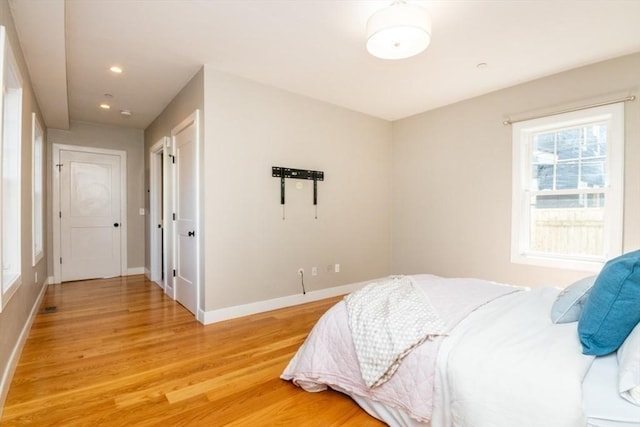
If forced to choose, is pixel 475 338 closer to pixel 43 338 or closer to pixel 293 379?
pixel 293 379

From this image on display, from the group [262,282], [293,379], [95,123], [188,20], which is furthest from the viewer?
[95,123]

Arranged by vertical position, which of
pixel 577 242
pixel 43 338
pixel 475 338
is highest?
pixel 577 242

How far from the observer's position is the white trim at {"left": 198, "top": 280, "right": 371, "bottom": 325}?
322 centimetres

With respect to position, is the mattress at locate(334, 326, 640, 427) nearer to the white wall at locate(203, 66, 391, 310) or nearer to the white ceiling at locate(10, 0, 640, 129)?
the white ceiling at locate(10, 0, 640, 129)

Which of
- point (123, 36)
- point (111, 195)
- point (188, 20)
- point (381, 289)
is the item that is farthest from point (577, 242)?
point (111, 195)

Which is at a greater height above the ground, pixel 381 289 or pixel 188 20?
pixel 188 20

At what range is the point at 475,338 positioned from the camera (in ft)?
4.71

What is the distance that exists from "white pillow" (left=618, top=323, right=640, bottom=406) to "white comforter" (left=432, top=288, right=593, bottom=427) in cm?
10

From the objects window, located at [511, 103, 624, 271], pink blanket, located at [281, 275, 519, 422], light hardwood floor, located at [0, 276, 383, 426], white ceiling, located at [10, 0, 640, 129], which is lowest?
light hardwood floor, located at [0, 276, 383, 426]

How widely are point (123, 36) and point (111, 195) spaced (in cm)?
360

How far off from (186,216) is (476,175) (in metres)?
3.53

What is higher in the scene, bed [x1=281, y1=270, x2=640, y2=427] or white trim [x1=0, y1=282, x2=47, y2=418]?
bed [x1=281, y1=270, x2=640, y2=427]

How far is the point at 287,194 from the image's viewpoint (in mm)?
3748


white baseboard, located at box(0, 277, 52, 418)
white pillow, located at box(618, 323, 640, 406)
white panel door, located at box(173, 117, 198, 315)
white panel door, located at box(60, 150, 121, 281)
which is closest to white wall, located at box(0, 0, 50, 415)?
white baseboard, located at box(0, 277, 52, 418)
